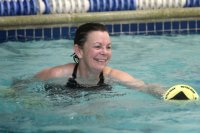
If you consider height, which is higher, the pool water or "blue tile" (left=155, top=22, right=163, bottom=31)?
"blue tile" (left=155, top=22, right=163, bottom=31)

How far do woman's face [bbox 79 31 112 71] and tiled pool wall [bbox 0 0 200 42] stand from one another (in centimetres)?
383

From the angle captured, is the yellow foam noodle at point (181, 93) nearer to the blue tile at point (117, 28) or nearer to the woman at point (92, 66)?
the woman at point (92, 66)

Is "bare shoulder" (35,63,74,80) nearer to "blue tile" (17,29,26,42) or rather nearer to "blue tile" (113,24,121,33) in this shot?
"blue tile" (17,29,26,42)

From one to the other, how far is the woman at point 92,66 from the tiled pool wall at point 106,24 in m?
3.50

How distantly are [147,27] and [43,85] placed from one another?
4.44 metres

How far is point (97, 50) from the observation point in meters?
4.62

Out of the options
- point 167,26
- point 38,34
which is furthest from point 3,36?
point 167,26

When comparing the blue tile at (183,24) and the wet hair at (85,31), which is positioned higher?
the wet hair at (85,31)

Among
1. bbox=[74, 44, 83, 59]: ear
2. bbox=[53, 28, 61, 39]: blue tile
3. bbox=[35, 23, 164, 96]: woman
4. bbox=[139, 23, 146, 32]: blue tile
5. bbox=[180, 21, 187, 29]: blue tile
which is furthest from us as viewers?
bbox=[180, 21, 187, 29]: blue tile

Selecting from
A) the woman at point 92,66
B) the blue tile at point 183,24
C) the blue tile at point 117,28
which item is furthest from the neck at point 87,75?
the blue tile at point 183,24

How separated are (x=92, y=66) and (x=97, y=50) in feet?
0.61

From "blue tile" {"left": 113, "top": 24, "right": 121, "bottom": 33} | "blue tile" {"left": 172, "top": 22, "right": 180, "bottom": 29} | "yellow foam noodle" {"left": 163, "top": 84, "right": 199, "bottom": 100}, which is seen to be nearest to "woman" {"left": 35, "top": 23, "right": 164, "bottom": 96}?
"yellow foam noodle" {"left": 163, "top": 84, "right": 199, "bottom": 100}

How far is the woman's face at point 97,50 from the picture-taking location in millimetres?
4593

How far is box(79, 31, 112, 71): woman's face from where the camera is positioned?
181 inches
